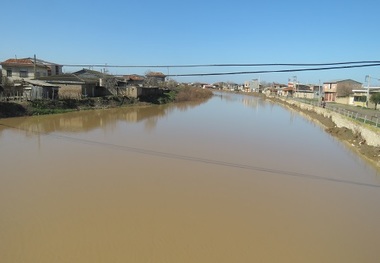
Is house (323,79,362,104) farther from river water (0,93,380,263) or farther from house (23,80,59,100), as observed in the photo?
house (23,80,59,100)

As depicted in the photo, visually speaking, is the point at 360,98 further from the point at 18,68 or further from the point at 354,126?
the point at 18,68

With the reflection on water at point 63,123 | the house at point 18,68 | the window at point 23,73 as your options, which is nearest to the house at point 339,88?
the reflection on water at point 63,123

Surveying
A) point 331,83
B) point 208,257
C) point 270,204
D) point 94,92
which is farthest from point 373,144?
point 331,83

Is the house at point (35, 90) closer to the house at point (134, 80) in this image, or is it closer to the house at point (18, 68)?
the house at point (18, 68)

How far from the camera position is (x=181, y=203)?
6984 mm

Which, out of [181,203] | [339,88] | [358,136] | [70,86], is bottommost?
[181,203]

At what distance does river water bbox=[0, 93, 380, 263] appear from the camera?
514 cm

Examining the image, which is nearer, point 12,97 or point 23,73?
point 12,97

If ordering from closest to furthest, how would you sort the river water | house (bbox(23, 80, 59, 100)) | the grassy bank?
1. the river water
2. the grassy bank
3. house (bbox(23, 80, 59, 100))

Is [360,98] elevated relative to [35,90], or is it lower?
elevated

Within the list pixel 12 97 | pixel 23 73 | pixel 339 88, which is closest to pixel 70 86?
pixel 12 97

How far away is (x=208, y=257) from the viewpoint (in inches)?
194

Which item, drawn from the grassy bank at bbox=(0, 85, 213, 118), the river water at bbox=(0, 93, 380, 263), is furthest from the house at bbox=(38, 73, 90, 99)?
the river water at bbox=(0, 93, 380, 263)

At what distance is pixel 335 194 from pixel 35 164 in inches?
346
